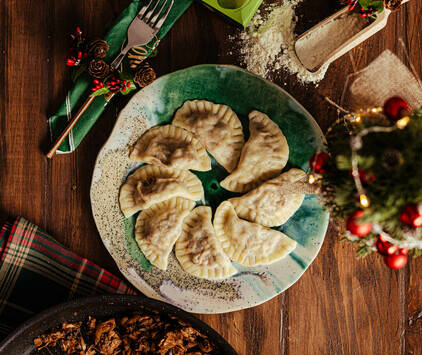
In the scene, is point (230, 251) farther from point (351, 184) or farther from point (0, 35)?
point (0, 35)

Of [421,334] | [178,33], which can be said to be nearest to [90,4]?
[178,33]

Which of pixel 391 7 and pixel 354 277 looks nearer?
pixel 391 7

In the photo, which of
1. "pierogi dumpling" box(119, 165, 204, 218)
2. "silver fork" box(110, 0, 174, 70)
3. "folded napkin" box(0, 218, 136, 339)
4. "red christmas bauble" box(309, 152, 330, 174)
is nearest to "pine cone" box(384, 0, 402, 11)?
"red christmas bauble" box(309, 152, 330, 174)

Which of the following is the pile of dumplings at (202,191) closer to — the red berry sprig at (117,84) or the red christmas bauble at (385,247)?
the red berry sprig at (117,84)

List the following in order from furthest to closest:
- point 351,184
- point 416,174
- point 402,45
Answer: point 402,45 → point 351,184 → point 416,174

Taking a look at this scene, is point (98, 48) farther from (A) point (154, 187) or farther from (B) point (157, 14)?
(A) point (154, 187)
